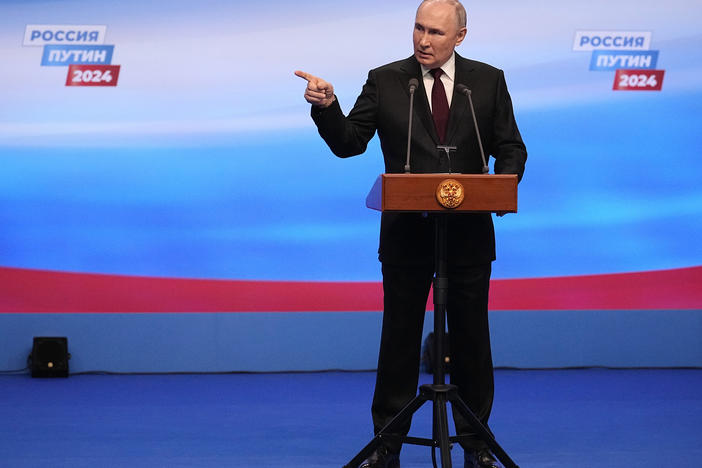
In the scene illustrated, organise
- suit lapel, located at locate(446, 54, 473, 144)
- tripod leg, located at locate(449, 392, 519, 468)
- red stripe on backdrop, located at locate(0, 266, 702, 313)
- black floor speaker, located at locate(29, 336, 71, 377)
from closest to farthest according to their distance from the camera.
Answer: tripod leg, located at locate(449, 392, 519, 468)
suit lapel, located at locate(446, 54, 473, 144)
black floor speaker, located at locate(29, 336, 71, 377)
red stripe on backdrop, located at locate(0, 266, 702, 313)

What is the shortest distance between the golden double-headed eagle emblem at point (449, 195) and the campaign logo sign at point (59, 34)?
11.1ft

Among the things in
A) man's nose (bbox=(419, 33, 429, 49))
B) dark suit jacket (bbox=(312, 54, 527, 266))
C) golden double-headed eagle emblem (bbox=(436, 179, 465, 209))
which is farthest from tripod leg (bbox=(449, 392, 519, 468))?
man's nose (bbox=(419, 33, 429, 49))

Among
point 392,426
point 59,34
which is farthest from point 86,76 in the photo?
point 392,426

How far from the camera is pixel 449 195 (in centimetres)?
261

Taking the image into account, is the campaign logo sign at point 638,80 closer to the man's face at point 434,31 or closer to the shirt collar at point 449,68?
the shirt collar at point 449,68

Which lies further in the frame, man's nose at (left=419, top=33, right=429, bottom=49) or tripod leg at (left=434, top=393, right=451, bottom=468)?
man's nose at (left=419, top=33, right=429, bottom=49)

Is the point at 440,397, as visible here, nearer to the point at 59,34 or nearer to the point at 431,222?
the point at 431,222

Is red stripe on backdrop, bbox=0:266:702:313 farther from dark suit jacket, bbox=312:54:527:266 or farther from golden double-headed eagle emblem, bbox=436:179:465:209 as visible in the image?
golden double-headed eagle emblem, bbox=436:179:465:209

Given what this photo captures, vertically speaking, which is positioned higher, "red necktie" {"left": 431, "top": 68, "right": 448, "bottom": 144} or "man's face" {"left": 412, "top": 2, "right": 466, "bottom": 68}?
"man's face" {"left": 412, "top": 2, "right": 466, "bottom": 68}

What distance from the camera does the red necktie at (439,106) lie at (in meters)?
3.06

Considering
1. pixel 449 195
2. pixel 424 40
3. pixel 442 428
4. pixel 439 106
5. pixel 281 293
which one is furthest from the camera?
pixel 281 293

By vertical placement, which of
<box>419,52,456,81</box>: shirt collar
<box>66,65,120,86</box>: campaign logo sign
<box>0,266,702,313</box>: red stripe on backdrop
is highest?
<box>66,65,120,86</box>: campaign logo sign

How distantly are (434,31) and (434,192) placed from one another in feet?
2.01

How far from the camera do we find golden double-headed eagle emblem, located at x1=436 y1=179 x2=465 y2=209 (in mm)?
2604
